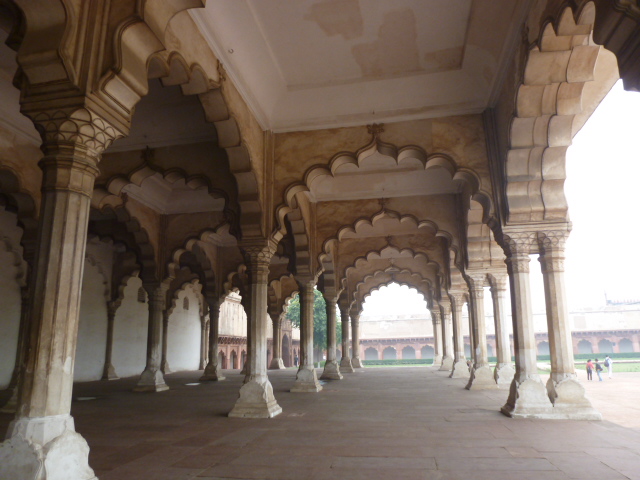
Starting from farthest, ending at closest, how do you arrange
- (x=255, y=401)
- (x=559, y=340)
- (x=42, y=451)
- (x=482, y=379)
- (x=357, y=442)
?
(x=482, y=379), (x=255, y=401), (x=559, y=340), (x=357, y=442), (x=42, y=451)

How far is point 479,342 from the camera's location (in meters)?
12.9

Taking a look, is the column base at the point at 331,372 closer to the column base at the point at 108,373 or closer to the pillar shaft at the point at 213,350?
the pillar shaft at the point at 213,350

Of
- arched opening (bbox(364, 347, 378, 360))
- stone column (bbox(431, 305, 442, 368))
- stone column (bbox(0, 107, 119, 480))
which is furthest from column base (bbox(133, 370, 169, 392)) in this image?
arched opening (bbox(364, 347, 378, 360))

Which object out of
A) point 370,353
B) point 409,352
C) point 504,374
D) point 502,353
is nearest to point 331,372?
point 504,374

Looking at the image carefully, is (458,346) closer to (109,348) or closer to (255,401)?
(255,401)

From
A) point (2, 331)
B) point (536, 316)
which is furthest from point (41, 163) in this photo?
point (536, 316)

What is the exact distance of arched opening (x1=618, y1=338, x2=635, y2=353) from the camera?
52.6 metres

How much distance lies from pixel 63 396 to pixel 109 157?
24.5 feet

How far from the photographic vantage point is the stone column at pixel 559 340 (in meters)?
7.54

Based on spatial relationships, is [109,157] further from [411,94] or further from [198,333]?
[198,333]

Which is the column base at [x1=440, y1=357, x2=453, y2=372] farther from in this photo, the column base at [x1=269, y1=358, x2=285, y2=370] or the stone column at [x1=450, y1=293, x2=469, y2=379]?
the column base at [x1=269, y1=358, x2=285, y2=370]

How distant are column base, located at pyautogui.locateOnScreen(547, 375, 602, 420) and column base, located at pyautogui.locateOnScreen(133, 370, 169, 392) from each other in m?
9.85

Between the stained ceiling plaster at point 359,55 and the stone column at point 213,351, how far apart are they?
10.6 meters

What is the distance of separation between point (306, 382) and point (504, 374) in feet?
16.7
